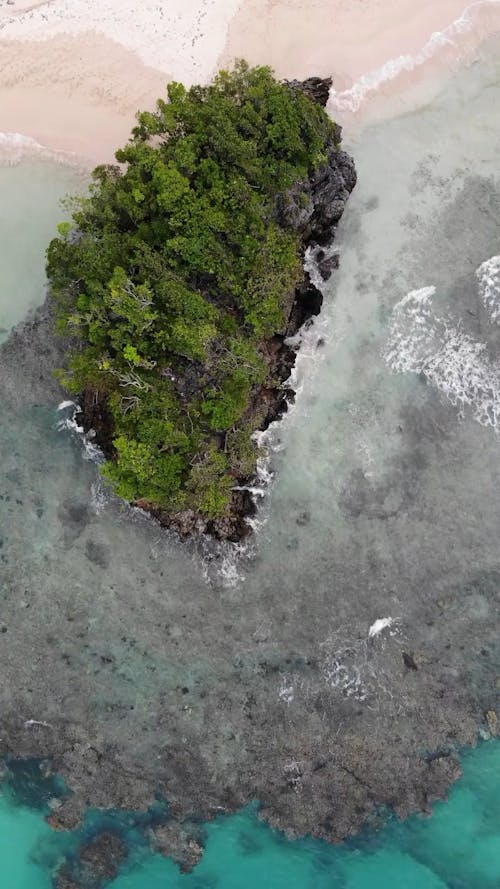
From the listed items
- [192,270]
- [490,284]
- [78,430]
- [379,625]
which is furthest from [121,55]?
[379,625]

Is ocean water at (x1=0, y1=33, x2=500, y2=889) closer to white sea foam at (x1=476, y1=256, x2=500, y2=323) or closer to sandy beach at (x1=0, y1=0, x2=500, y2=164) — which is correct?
white sea foam at (x1=476, y1=256, x2=500, y2=323)

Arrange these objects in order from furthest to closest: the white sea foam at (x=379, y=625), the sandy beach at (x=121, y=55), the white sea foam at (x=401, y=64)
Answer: the white sea foam at (x=401, y=64) → the sandy beach at (x=121, y=55) → the white sea foam at (x=379, y=625)

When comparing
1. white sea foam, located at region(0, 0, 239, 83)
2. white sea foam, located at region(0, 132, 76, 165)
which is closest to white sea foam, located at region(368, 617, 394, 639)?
white sea foam, located at region(0, 132, 76, 165)

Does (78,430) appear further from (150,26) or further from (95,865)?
(95,865)

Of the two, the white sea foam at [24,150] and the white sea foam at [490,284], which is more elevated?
the white sea foam at [24,150]

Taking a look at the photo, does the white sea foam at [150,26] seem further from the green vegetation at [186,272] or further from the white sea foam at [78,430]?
the white sea foam at [78,430]

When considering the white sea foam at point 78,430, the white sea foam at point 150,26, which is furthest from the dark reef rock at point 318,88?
the white sea foam at point 78,430
